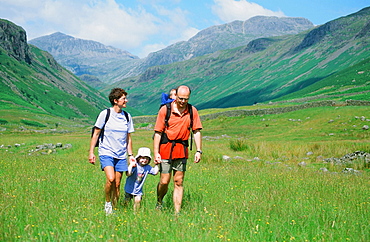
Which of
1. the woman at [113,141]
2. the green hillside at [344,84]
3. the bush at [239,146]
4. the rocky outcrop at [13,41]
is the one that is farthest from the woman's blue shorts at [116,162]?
the rocky outcrop at [13,41]

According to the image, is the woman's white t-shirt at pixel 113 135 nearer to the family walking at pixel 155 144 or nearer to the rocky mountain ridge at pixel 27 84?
the family walking at pixel 155 144

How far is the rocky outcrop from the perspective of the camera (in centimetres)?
14500

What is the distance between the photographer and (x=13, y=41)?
151375 millimetres

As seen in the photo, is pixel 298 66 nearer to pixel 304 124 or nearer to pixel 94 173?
pixel 304 124

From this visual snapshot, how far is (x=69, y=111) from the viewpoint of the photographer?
14425cm

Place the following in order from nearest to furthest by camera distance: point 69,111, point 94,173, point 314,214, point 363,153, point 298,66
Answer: point 314,214 < point 94,173 < point 363,153 < point 69,111 < point 298,66

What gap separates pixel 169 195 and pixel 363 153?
1413cm

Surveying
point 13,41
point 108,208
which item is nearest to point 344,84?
point 108,208

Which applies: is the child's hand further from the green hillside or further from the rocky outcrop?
the rocky outcrop

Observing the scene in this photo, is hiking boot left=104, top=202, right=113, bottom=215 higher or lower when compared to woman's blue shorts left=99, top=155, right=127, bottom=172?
lower

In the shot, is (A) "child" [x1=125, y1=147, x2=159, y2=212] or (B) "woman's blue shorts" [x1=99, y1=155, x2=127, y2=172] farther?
(A) "child" [x1=125, y1=147, x2=159, y2=212]

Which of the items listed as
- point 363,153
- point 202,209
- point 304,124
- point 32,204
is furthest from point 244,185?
point 304,124

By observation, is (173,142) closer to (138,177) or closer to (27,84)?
(138,177)

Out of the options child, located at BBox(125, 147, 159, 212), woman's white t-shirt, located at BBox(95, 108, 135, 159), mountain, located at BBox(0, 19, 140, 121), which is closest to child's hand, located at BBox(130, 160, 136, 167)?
child, located at BBox(125, 147, 159, 212)
